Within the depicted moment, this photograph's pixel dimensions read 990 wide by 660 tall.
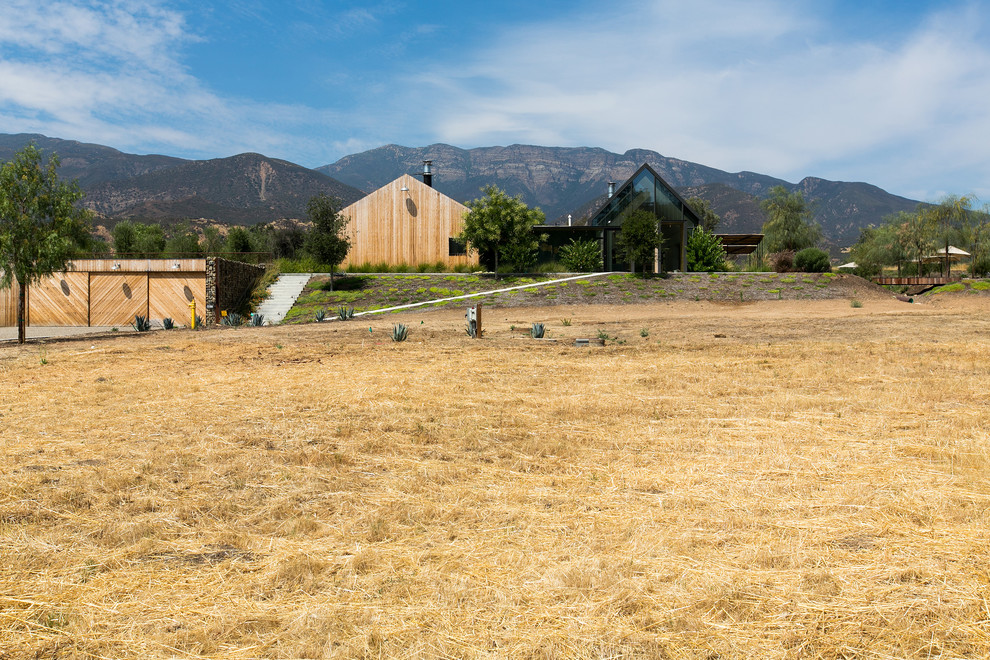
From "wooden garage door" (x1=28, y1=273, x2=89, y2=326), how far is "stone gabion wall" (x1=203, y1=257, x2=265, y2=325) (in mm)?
6781

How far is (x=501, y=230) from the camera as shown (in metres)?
32.3

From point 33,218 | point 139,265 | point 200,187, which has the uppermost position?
point 200,187

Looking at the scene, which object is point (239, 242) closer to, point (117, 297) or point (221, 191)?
point (117, 297)

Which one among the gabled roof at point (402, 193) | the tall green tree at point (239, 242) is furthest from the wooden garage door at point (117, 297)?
the gabled roof at point (402, 193)

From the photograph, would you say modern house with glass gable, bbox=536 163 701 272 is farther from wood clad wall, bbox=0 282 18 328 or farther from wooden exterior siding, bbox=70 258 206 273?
wood clad wall, bbox=0 282 18 328

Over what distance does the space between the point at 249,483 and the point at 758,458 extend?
4.05 meters

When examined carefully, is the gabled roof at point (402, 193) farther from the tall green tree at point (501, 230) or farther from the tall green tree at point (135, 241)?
the tall green tree at point (135, 241)

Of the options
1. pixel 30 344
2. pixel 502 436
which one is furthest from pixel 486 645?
pixel 30 344

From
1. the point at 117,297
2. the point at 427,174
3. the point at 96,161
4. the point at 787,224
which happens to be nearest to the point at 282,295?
the point at 117,297

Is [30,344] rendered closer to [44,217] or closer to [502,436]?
[44,217]

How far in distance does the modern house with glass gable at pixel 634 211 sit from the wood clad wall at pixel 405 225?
5828 millimetres

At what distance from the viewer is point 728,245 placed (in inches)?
1768

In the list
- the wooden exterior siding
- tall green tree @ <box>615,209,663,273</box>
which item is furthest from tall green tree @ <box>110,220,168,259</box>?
tall green tree @ <box>615,209,663,273</box>

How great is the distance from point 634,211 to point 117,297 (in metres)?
27.4
